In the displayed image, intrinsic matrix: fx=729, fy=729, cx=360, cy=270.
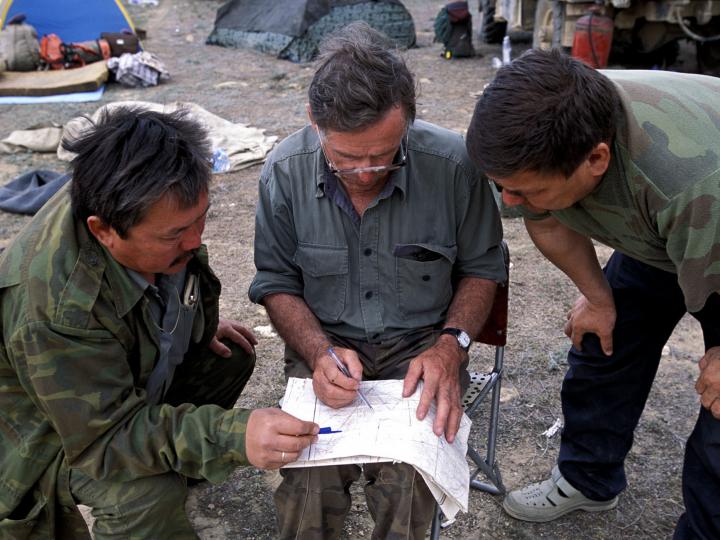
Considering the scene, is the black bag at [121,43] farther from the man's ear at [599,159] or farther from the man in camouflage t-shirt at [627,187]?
the man's ear at [599,159]

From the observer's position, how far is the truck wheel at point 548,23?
7.75 metres

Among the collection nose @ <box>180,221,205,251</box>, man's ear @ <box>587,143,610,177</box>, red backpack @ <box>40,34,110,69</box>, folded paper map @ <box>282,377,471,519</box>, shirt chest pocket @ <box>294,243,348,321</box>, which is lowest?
red backpack @ <box>40,34,110,69</box>

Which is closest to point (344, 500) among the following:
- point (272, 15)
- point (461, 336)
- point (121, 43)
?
point (461, 336)

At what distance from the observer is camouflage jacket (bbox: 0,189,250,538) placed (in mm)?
→ 1879

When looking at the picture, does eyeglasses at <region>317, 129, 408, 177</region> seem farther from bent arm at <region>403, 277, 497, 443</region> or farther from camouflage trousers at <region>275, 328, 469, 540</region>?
camouflage trousers at <region>275, 328, 469, 540</region>

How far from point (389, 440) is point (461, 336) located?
1.74ft

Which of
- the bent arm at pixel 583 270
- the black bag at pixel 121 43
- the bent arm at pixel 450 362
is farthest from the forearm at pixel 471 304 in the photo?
the black bag at pixel 121 43

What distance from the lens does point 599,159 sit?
1.87 metres

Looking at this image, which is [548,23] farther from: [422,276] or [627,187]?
[627,187]

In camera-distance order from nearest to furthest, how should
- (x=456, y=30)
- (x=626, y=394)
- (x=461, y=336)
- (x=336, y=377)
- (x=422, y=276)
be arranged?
(x=336, y=377) < (x=461, y=336) < (x=422, y=276) < (x=626, y=394) < (x=456, y=30)

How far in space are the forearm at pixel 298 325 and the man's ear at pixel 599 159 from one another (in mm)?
972

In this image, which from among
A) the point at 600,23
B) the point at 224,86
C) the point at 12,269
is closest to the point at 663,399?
the point at 12,269

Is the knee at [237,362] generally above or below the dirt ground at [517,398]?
above

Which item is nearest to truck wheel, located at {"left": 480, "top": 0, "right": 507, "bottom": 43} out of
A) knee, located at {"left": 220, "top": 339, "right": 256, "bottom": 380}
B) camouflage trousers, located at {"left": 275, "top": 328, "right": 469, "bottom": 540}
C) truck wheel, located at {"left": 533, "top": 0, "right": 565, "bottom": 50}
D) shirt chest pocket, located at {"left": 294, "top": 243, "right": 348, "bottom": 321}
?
truck wheel, located at {"left": 533, "top": 0, "right": 565, "bottom": 50}
